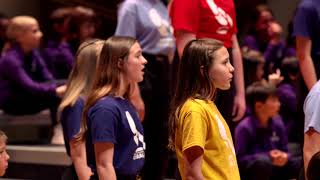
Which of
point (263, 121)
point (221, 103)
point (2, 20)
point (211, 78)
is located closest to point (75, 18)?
point (2, 20)

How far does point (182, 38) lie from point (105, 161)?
2.32 feet

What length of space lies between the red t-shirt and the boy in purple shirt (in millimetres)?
1198

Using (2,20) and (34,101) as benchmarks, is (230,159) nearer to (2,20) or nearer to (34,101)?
(34,101)

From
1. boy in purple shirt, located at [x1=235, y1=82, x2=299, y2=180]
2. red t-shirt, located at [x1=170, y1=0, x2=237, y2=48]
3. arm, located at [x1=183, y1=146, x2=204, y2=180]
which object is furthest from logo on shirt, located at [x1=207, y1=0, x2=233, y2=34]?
boy in purple shirt, located at [x1=235, y1=82, x2=299, y2=180]

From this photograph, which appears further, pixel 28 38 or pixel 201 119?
pixel 28 38

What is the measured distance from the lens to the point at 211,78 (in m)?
2.71

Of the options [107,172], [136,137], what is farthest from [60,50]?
[107,172]

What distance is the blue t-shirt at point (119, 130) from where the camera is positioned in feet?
9.48

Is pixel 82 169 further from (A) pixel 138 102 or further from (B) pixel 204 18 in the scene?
(B) pixel 204 18

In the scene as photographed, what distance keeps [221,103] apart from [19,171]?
1819 millimetres

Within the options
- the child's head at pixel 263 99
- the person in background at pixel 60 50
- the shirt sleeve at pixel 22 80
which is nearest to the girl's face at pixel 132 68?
the child's head at pixel 263 99

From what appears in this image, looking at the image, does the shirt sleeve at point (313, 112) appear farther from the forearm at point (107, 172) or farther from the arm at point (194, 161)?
the forearm at point (107, 172)

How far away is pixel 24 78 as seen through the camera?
16.2 feet

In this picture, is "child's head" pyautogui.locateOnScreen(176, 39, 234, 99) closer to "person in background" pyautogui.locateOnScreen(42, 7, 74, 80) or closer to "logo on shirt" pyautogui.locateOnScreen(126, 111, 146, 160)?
"logo on shirt" pyautogui.locateOnScreen(126, 111, 146, 160)
